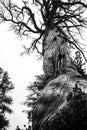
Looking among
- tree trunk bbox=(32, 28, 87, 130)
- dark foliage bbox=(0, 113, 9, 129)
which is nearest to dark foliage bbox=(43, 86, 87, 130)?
tree trunk bbox=(32, 28, 87, 130)

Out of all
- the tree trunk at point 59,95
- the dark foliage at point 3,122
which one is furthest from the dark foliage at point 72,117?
the dark foliage at point 3,122

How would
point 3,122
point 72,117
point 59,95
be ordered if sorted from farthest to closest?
point 3,122
point 59,95
point 72,117

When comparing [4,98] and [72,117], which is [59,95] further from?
[4,98]

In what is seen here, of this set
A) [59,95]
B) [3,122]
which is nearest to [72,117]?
[59,95]

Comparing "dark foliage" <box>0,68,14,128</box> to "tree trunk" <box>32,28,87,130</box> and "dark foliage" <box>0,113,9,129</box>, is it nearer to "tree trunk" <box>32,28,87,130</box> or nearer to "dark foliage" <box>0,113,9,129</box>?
"dark foliage" <box>0,113,9,129</box>

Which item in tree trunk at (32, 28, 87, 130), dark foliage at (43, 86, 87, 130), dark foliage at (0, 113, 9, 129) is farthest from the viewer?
dark foliage at (0, 113, 9, 129)

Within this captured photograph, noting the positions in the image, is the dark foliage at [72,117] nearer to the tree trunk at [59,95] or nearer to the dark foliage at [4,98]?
the tree trunk at [59,95]

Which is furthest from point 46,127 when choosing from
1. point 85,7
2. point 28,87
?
point 28,87

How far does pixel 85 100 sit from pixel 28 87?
1440 cm

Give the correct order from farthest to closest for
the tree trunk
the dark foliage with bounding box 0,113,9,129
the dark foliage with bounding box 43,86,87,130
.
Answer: the dark foliage with bounding box 0,113,9,129
the tree trunk
the dark foliage with bounding box 43,86,87,130

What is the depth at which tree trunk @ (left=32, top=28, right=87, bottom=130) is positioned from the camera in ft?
9.30

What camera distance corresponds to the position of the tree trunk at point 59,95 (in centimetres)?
284

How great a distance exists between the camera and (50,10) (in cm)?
933

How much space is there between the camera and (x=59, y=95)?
12.1 ft
